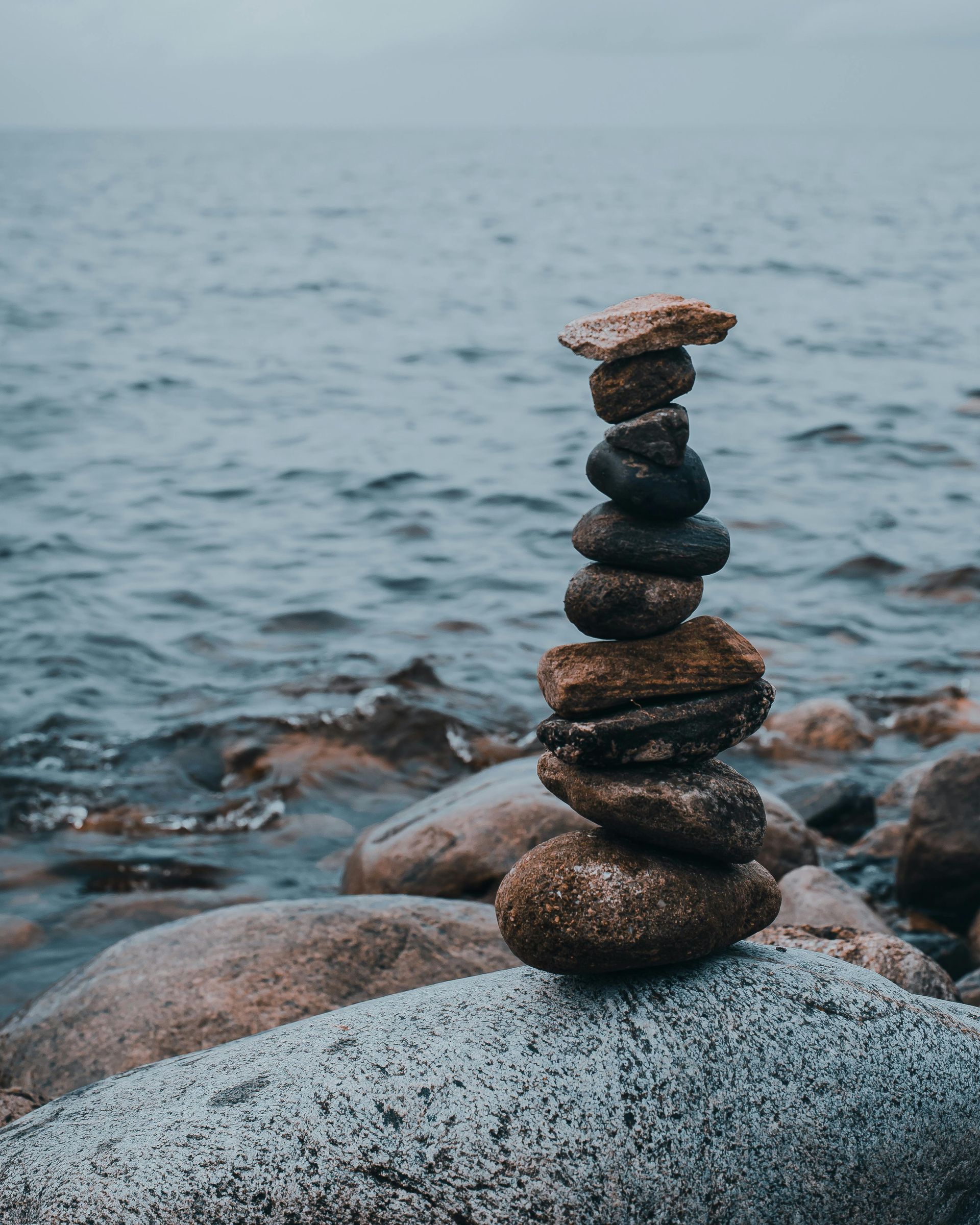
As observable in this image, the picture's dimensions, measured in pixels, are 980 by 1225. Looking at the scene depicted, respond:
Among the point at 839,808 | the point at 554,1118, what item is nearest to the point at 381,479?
the point at 839,808

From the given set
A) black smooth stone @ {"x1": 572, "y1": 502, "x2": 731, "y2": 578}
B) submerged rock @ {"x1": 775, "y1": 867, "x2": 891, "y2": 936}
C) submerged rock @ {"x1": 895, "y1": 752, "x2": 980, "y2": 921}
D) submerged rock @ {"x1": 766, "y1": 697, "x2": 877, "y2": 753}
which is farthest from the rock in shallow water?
submerged rock @ {"x1": 766, "y1": 697, "x2": 877, "y2": 753}

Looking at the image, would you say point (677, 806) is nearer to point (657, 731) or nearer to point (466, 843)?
point (657, 731)

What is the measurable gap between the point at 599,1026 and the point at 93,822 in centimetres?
593

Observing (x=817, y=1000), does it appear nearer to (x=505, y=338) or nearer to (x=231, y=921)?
(x=231, y=921)

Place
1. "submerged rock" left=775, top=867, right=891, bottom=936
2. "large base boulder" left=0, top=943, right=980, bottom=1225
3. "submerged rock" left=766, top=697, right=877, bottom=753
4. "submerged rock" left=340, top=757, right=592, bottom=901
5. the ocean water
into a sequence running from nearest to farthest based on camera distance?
"large base boulder" left=0, top=943, right=980, bottom=1225, "submerged rock" left=775, top=867, right=891, bottom=936, "submerged rock" left=340, top=757, right=592, bottom=901, "submerged rock" left=766, top=697, right=877, bottom=753, the ocean water

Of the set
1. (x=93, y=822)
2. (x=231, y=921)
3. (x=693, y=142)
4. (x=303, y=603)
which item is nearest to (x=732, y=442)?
(x=303, y=603)

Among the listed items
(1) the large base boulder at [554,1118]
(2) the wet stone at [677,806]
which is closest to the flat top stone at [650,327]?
(2) the wet stone at [677,806]

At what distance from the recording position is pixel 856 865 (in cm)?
761

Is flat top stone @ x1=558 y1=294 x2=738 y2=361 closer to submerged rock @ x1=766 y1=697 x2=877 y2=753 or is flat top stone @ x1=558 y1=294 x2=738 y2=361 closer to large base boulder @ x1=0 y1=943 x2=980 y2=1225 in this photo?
large base boulder @ x1=0 y1=943 x2=980 y2=1225

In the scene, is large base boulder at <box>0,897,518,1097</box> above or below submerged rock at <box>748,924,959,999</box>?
below

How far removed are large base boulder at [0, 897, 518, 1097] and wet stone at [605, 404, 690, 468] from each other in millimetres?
2564

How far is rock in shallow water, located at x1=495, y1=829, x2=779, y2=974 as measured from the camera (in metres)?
→ 3.38

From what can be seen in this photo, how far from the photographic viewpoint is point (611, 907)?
3381 millimetres

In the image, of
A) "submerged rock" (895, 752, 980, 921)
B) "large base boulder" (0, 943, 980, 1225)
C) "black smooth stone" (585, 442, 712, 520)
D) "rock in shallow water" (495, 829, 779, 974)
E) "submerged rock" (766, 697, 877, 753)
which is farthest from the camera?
"submerged rock" (766, 697, 877, 753)
